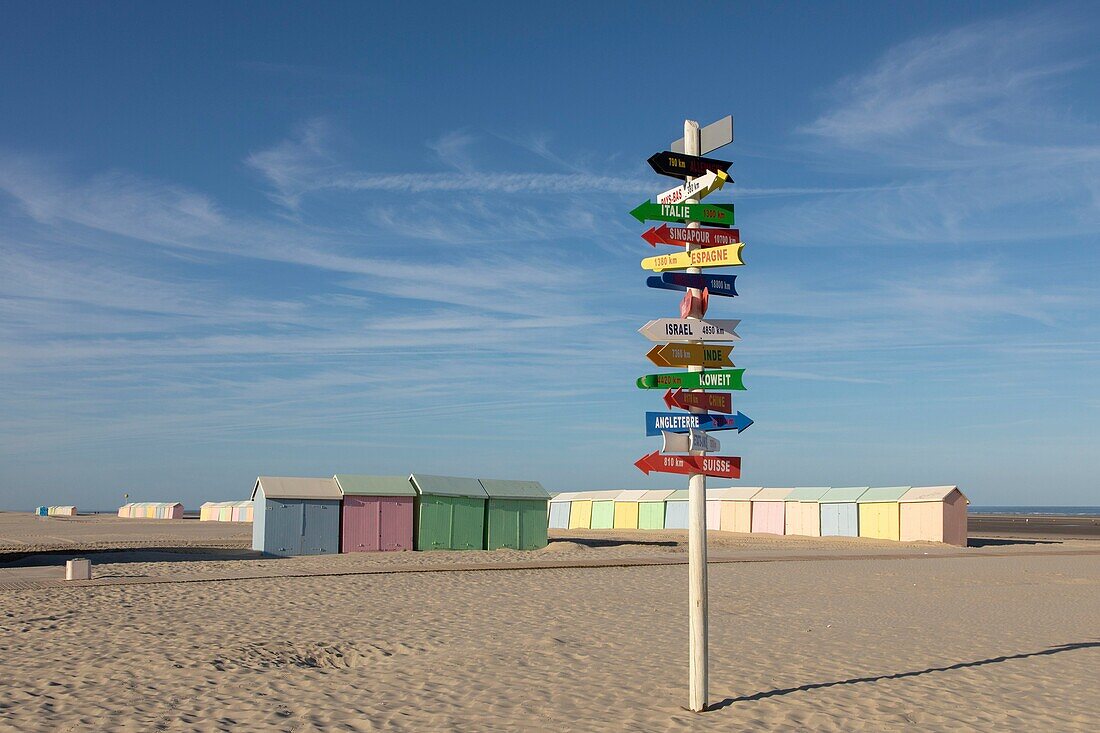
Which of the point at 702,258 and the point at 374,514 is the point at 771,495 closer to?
the point at 374,514

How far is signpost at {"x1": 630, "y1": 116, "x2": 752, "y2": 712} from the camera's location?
885 centimetres

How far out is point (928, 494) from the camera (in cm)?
4291

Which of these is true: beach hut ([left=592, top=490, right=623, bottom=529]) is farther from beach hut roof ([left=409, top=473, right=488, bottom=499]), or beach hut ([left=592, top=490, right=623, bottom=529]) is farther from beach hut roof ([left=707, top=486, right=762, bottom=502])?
beach hut roof ([left=409, top=473, right=488, bottom=499])

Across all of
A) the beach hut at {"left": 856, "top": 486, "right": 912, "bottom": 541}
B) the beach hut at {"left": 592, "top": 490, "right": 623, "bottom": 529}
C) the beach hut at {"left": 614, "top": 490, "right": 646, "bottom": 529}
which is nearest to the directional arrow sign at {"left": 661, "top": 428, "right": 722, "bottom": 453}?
the beach hut at {"left": 856, "top": 486, "right": 912, "bottom": 541}

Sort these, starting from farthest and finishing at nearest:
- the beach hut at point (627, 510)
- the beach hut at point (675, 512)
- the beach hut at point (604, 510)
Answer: the beach hut at point (604, 510)
the beach hut at point (627, 510)
the beach hut at point (675, 512)

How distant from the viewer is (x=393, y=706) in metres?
9.12

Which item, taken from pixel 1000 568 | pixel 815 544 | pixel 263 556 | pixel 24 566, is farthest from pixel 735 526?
pixel 24 566

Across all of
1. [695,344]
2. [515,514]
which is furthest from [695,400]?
[515,514]

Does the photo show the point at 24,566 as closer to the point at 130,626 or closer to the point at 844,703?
the point at 130,626

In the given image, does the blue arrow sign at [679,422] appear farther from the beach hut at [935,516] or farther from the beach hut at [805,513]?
the beach hut at [805,513]

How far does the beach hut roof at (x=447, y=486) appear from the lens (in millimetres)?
31337

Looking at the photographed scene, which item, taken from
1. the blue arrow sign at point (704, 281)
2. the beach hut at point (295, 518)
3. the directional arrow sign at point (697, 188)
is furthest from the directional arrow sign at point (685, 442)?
the beach hut at point (295, 518)

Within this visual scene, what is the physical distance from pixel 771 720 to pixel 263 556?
22.7 m

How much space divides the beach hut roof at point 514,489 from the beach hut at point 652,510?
58.3 feet
